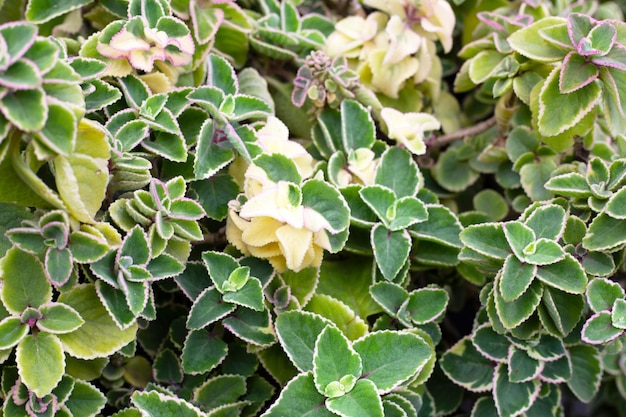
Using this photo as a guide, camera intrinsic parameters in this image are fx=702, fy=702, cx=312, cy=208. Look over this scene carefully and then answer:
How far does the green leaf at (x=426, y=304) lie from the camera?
98cm

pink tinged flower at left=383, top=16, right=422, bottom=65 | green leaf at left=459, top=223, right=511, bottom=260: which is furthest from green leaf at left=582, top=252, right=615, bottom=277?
pink tinged flower at left=383, top=16, right=422, bottom=65

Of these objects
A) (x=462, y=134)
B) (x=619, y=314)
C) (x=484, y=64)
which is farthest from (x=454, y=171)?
(x=619, y=314)

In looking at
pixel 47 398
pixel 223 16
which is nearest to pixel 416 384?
pixel 47 398

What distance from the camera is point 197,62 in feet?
3.34

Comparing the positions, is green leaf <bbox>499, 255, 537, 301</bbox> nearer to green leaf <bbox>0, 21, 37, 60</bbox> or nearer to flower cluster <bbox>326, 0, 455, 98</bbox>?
flower cluster <bbox>326, 0, 455, 98</bbox>

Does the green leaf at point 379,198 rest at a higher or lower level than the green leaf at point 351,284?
higher

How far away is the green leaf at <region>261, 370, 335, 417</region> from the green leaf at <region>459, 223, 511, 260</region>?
275mm

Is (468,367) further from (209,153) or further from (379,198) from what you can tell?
(209,153)

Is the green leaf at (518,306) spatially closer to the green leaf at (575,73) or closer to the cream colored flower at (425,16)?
the green leaf at (575,73)

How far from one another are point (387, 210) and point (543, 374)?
323 mm

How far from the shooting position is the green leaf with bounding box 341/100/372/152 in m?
1.06

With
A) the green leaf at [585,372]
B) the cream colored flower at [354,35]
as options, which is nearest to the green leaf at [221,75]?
the cream colored flower at [354,35]

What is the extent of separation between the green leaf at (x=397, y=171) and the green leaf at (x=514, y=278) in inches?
7.7

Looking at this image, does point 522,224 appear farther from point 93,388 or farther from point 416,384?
point 93,388
